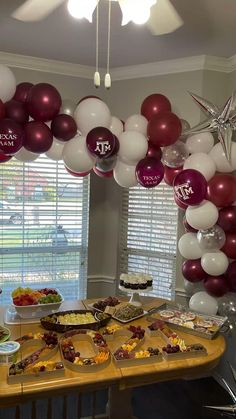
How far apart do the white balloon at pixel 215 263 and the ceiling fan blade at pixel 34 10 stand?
77.8 inches

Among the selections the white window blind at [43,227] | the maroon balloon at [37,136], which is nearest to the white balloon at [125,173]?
the maroon balloon at [37,136]

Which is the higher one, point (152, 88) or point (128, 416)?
point (152, 88)

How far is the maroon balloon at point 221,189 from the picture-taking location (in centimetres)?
250

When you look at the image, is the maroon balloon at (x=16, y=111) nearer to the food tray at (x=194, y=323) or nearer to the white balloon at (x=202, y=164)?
the white balloon at (x=202, y=164)

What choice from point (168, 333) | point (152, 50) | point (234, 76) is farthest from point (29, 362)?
point (234, 76)

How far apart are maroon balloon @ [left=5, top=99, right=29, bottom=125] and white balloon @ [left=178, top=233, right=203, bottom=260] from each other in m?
1.50

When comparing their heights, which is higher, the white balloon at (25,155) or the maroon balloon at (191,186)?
the white balloon at (25,155)

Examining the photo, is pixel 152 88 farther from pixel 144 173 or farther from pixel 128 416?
pixel 128 416

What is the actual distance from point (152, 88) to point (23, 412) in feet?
9.95

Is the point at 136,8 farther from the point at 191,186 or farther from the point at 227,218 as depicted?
the point at 227,218

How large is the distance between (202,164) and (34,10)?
4.97ft

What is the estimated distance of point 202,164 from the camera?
250 centimetres

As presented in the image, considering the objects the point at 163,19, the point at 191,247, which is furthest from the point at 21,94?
the point at 191,247

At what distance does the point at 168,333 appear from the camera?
2.26 m
